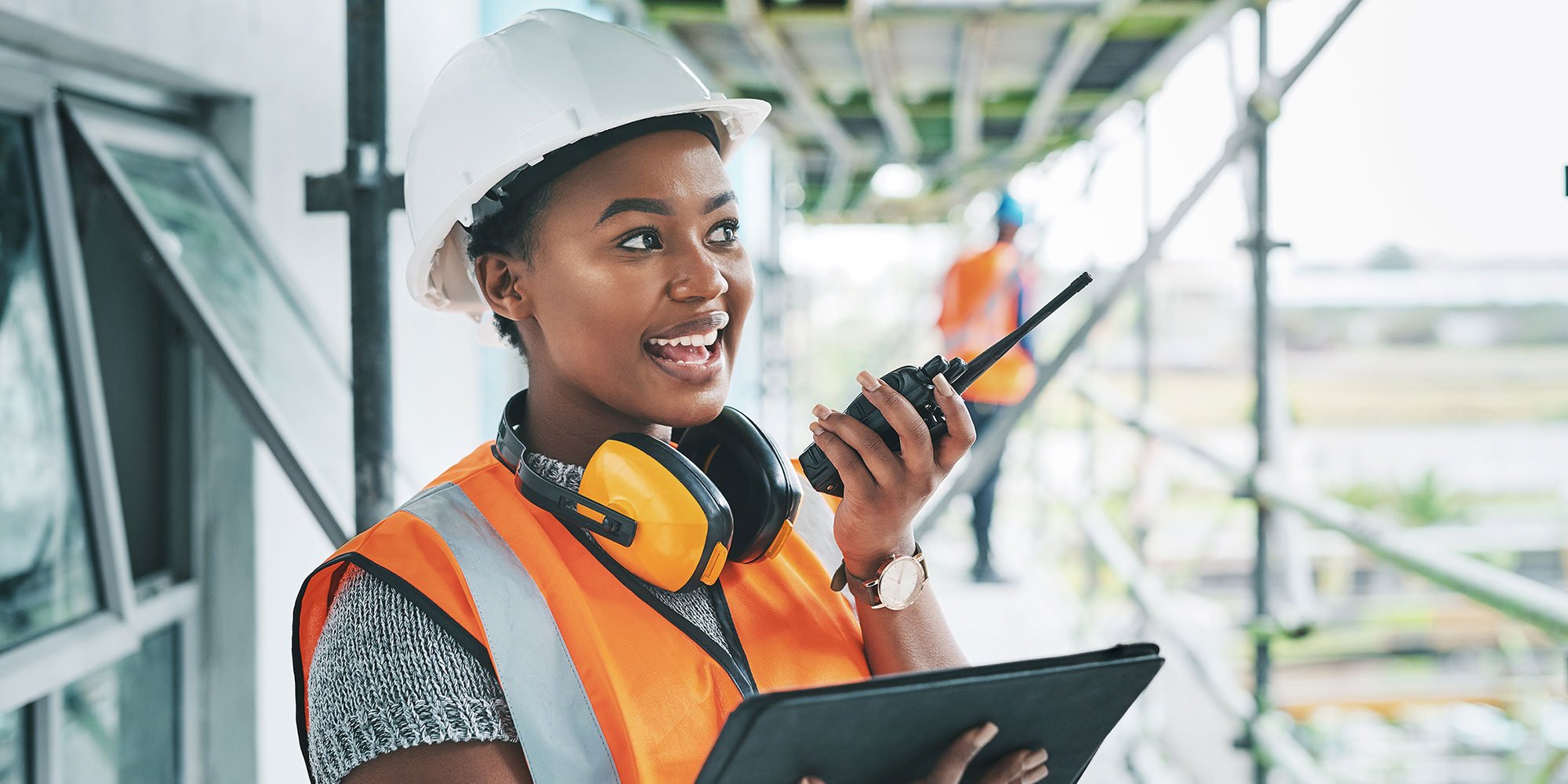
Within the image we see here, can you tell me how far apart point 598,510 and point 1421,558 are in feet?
5.77

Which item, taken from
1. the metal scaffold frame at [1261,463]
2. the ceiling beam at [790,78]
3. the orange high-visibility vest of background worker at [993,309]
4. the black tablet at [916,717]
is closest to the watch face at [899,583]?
the black tablet at [916,717]

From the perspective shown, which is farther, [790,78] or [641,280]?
[790,78]

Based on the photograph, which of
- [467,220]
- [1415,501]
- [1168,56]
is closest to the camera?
[467,220]

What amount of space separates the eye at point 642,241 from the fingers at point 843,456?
25cm

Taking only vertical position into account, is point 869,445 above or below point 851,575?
above

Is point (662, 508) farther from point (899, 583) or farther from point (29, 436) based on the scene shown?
point (29, 436)

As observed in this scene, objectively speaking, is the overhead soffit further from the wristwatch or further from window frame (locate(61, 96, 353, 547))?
the wristwatch

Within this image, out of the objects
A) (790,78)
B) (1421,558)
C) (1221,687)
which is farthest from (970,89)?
(1421,558)

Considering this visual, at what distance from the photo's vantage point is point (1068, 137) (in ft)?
22.0

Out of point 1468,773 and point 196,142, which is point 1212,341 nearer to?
point 1468,773

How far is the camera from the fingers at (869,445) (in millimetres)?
1138

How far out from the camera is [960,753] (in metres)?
0.98

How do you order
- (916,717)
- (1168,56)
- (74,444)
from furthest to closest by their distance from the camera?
(1168,56) → (74,444) → (916,717)

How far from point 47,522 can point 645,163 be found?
3.95 ft
